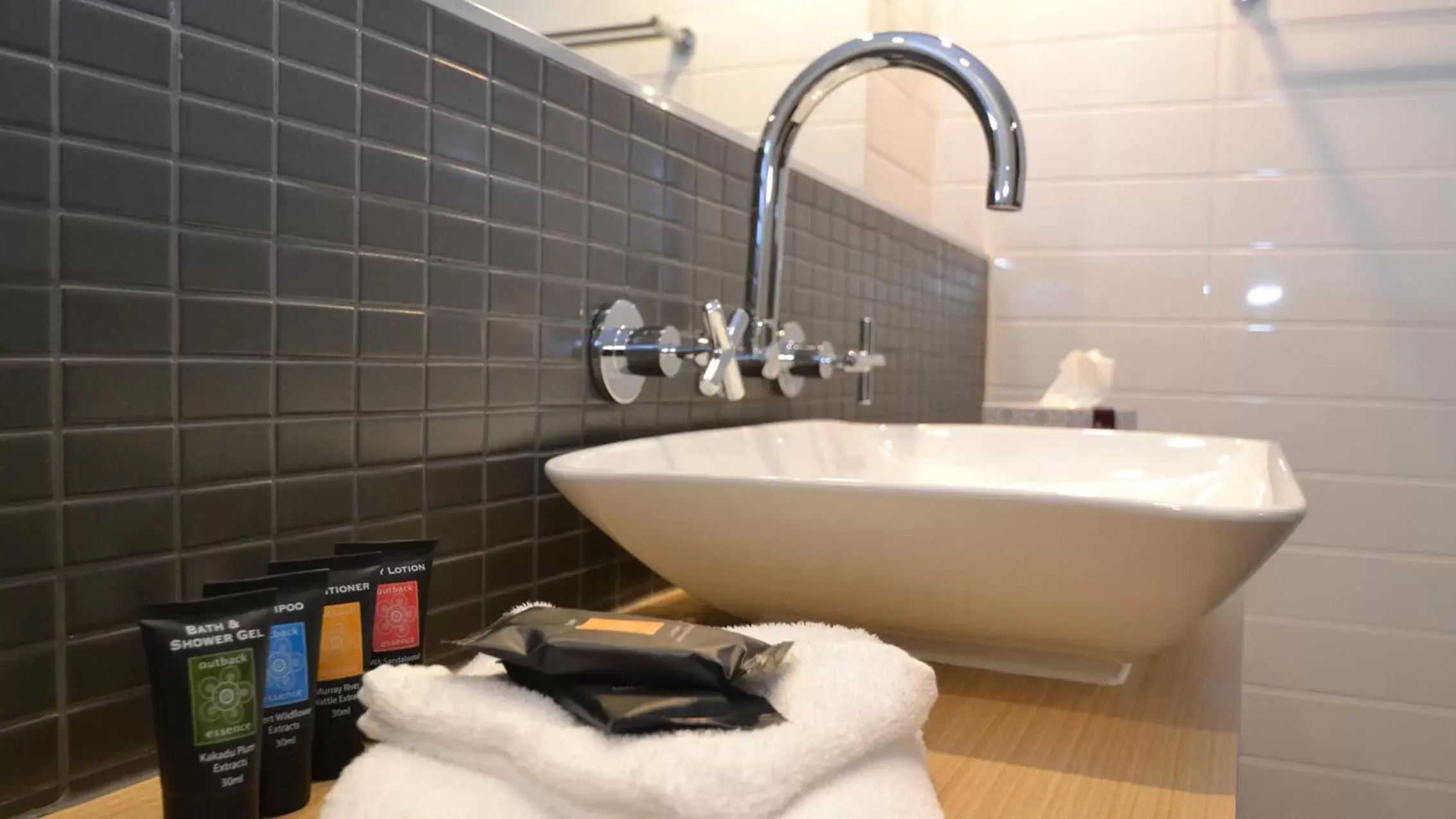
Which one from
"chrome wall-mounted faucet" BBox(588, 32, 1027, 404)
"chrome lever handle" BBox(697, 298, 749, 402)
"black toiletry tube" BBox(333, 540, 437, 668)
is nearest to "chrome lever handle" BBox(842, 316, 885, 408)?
"chrome wall-mounted faucet" BBox(588, 32, 1027, 404)

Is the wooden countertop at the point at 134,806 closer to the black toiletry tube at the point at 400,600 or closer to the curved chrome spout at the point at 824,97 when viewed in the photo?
the black toiletry tube at the point at 400,600

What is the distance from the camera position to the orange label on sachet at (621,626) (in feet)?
1.35

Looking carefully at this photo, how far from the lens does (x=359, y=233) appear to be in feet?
1.88

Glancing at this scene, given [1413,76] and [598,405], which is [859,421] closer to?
[598,405]

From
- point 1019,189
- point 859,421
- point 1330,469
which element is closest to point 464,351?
point 1019,189

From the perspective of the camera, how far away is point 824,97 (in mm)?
Result: 870

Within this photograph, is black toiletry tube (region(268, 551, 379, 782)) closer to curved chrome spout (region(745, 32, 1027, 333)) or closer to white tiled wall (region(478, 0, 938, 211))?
curved chrome spout (region(745, 32, 1027, 333))

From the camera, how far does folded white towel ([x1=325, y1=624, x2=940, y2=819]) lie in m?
0.34

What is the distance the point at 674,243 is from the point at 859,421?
1.76 ft

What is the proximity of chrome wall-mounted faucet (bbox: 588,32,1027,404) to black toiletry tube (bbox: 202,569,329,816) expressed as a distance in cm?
40

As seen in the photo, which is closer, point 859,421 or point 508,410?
point 508,410

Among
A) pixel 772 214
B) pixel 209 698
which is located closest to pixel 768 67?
pixel 772 214

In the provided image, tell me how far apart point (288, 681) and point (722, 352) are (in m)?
0.45

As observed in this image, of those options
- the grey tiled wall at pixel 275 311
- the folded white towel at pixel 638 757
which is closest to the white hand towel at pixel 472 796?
the folded white towel at pixel 638 757
